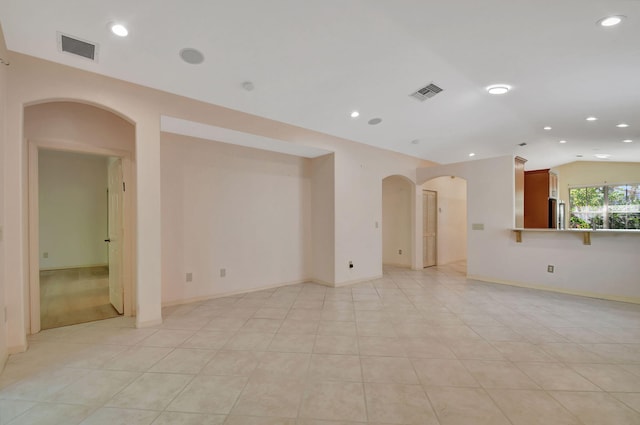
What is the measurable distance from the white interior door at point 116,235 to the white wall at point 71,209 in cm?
386

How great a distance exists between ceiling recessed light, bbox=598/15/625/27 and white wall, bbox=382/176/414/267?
4.61 metres

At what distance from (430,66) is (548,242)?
4.01 m

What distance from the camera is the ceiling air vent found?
157 inches

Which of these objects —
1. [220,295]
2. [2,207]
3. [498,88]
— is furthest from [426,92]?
[2,207]

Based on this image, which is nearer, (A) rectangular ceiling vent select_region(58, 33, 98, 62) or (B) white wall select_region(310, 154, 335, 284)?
(A) rectangular ceiling vent select_region(58, 33, 98, 62)

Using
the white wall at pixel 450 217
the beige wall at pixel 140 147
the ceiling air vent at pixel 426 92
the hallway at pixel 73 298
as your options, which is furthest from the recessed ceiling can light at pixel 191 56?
the white wall at pixel 450 217

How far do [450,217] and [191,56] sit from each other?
25.1 feet

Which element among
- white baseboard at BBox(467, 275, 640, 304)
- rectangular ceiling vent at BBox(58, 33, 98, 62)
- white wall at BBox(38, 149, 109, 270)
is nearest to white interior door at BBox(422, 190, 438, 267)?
white baseboard at BBox(467, 275, 640, 304)

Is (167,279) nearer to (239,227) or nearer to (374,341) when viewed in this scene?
(239,227)

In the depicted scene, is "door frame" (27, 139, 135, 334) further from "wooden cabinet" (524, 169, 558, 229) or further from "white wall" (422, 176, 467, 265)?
"wooden cabinet" (524, 169, 558, 229)

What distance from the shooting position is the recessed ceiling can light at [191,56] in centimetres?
286

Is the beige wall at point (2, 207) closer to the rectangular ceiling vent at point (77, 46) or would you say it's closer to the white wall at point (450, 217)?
the rectangular ceiling vent at point (77, 46)

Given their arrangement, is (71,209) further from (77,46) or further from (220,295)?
(77,46)

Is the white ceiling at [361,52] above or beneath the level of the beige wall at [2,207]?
above
